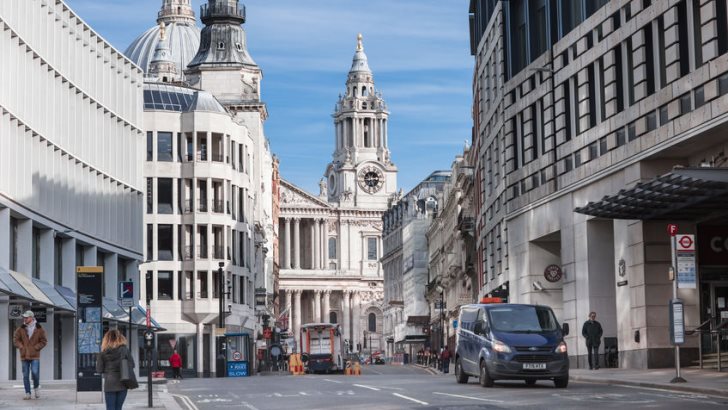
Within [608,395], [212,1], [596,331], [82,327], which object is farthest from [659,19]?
[212,1]

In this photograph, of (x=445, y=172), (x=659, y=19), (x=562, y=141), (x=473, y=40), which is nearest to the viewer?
(x=659, y=19)

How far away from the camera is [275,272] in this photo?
151 metres

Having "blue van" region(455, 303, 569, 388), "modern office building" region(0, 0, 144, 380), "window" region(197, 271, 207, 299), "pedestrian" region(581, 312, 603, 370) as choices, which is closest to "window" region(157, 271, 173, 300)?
"window" region(197, 271, 207, 299)

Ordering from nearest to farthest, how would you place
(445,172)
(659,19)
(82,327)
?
(82,327)
(659,19)
(445,172)

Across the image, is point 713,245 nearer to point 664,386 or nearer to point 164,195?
point 664,386

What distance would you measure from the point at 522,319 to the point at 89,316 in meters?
9.92

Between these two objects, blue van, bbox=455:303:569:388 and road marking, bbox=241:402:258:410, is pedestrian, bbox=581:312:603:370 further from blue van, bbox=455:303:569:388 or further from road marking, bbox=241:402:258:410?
road marking, bbox=241:402:258:410

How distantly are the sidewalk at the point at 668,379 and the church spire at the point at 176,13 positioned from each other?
152594mm

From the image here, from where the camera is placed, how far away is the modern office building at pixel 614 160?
38031 millimetres

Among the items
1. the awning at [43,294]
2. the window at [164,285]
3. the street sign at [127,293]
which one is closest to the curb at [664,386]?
the street sign at [127,293]

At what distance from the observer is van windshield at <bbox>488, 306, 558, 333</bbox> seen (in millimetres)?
33625

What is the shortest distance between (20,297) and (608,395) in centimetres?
2407

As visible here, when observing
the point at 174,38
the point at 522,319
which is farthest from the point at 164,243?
the point at 174,38

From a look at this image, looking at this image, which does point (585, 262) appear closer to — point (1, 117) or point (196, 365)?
point (1, 117)
